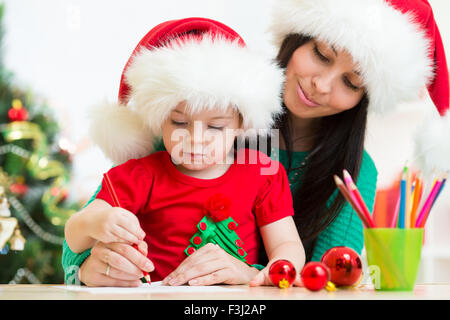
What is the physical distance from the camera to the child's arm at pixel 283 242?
3.22ft

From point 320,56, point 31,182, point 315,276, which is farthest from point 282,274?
point 31,182

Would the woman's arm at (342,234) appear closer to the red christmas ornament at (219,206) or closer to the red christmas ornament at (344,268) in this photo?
the red christmas ornament at (219,206)

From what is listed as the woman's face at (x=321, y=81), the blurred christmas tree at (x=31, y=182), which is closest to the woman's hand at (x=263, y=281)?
the woman's face at (x=321, y=81)

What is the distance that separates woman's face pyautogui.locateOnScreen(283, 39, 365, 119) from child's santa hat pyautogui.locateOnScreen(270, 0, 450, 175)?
3 cm

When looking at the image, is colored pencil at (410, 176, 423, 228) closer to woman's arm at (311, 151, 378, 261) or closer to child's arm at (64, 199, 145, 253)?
child's arm at (64, 199, 145, 253)

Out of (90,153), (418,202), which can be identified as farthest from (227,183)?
(90,153)

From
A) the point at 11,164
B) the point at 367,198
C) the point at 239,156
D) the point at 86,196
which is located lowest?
the point at 86,196

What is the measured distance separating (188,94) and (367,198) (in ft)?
2.27

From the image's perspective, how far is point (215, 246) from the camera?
0.95m

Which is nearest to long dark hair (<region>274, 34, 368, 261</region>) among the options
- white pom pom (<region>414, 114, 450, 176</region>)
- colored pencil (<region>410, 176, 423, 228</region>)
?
white pom pom (<region>414, 114, 450, 176</region>)

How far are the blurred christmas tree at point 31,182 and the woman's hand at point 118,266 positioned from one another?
171cm

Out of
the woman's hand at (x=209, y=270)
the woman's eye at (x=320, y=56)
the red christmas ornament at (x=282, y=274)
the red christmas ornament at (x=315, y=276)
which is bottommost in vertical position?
the woman's hand at (x=209, y=270)

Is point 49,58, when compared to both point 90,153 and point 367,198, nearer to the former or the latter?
point 90,153
